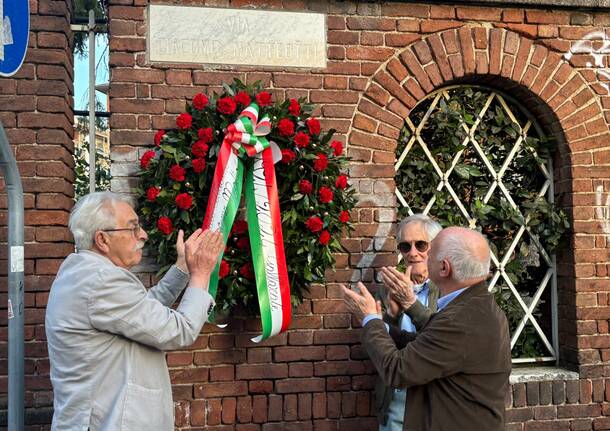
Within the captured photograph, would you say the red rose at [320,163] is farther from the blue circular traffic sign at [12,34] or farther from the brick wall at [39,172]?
the blue circular traffic sign at [12,34]

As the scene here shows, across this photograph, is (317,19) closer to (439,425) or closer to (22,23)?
(22,23)

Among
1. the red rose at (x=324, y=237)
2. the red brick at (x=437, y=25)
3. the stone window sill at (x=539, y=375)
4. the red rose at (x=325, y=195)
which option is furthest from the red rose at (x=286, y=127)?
the stone window sill at (x=539, y=375)

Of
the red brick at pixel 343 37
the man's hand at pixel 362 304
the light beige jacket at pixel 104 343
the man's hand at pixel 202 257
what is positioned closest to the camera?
the light beige jacket at pixel 104 343

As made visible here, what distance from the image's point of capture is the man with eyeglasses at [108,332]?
82.3 inches

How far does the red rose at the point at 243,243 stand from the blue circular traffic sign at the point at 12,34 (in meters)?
1.46

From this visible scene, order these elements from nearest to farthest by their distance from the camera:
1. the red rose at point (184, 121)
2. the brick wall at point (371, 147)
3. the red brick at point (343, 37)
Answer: the red rose at point (184, 121), the brick wall at point (371, 147), the red brick at point (343, 37)

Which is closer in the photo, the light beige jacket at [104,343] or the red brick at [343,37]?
the light beige jacket at [104,343]

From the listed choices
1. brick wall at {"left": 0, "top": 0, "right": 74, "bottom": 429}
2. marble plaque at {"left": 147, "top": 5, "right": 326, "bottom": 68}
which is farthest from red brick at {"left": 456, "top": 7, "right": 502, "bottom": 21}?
brick wall at {"left": 0, "top": 0, "right": 74, "bottom": 429}

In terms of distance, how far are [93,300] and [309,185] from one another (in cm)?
147

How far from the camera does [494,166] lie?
4.00 m

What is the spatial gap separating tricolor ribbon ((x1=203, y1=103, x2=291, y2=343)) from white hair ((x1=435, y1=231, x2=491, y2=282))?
1178mm

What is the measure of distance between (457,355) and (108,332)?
1.25 metres

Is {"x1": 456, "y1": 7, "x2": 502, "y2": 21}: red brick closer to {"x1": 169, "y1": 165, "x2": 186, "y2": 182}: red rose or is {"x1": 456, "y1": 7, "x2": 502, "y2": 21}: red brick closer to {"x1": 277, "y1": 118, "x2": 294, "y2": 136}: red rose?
{"x1": 277, "y1": 118, "x2": 294, "y2": 136}: red rose

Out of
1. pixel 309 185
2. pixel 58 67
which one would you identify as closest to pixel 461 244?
pixel 309 185
